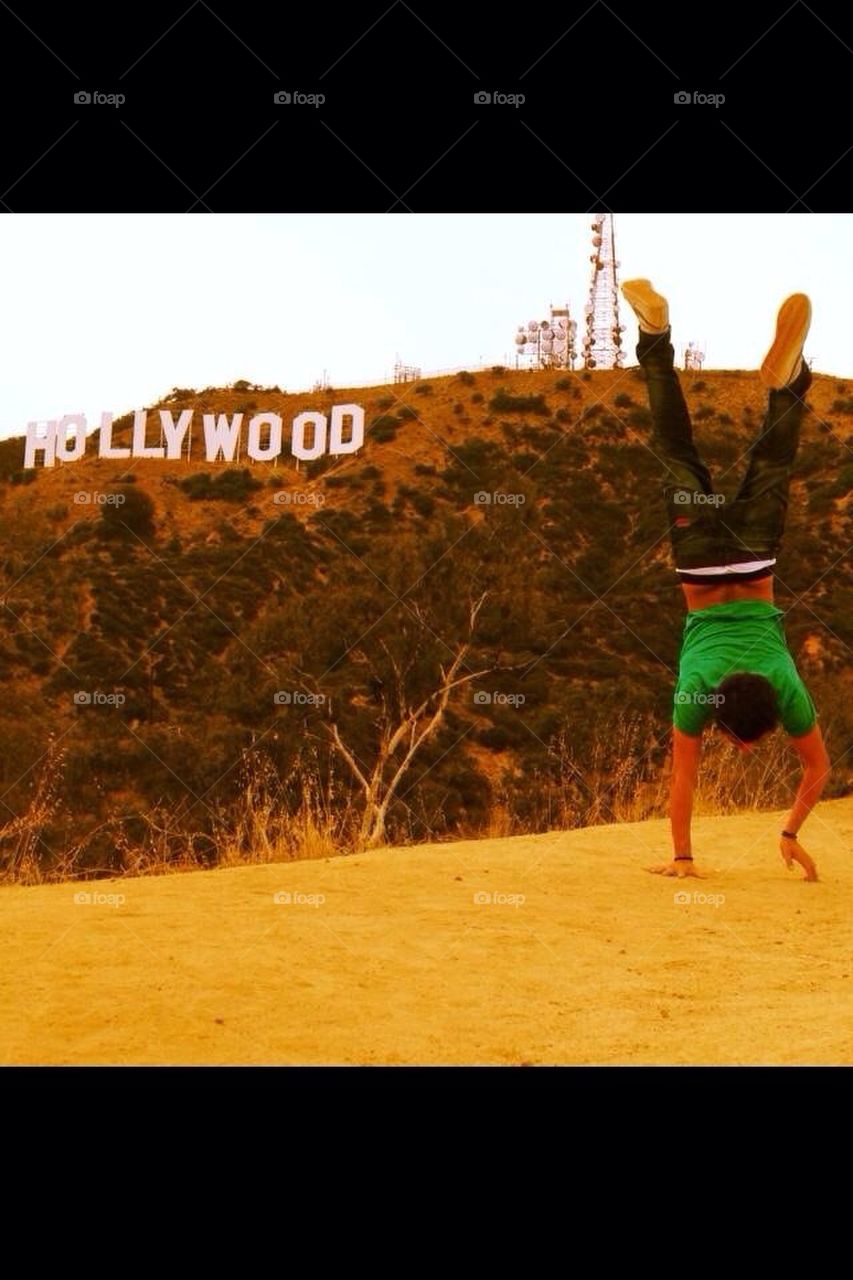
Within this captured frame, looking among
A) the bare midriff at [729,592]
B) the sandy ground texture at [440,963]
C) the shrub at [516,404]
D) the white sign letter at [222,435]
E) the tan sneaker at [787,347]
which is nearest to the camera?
the sandy ground texture at [440,963]

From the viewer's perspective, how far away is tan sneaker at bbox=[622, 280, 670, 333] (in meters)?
8.12

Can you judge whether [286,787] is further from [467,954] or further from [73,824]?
[467,954]

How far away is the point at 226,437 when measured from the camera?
29.6 meters

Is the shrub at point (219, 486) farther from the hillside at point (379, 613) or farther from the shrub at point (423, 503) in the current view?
the shrub at point (423, 503)

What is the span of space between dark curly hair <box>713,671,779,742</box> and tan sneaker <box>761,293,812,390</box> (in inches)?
73.5

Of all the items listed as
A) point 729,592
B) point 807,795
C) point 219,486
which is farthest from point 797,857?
point 219,486

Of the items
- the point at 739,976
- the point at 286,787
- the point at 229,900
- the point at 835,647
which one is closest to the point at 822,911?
A: the point at 739,976

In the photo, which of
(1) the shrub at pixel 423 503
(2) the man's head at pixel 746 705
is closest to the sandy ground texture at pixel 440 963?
(2) the man's head at pixel 746 705

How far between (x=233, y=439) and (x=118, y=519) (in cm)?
623

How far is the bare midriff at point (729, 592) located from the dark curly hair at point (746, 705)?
470 mm

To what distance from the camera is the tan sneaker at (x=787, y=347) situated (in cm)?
815

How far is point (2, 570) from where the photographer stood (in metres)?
24.1

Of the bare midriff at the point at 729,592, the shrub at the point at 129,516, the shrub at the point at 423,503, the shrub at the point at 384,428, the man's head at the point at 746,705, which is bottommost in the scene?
the man's head at the point at 746,705

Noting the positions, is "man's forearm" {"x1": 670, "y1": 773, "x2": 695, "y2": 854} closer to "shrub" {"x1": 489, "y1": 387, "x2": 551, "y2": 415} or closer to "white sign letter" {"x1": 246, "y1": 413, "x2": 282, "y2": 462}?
"white sign letter" {"x1": 246, "y1": 413, "x2": 282, "y2": 462}
